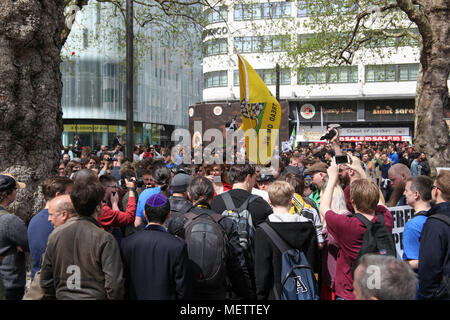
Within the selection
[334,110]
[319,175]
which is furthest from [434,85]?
[334,110]

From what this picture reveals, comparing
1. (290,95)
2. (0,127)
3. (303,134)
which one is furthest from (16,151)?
(290,95)

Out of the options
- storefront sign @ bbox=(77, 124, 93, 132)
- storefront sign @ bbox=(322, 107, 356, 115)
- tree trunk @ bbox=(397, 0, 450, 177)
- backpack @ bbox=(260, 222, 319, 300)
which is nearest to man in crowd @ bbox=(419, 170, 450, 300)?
backpack @ bbox=(260, 222, 319, 300)

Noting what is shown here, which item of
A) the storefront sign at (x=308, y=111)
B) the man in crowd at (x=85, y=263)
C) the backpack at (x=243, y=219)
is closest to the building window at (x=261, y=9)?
the backpack at (x=243, y=219)

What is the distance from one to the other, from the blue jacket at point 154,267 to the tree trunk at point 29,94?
3.56m

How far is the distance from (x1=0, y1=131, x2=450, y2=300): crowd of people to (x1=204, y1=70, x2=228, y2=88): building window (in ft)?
127

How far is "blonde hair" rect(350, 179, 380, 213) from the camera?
147 inches

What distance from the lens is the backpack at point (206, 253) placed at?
146 inches

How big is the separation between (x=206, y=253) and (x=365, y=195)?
4.82ft

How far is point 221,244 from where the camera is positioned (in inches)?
149

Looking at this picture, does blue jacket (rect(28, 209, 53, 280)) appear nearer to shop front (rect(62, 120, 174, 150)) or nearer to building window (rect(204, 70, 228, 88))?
shop front (rect(62, 120, 174, 150))

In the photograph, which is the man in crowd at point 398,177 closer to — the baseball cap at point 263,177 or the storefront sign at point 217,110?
the baseball cap at point 263,177

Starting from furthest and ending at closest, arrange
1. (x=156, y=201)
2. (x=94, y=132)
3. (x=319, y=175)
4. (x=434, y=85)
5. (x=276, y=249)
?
(x=94, y=132) → (x=434, y=85) → (x=319, y=175) → (x=276, y=249) → (x=156, y=201)

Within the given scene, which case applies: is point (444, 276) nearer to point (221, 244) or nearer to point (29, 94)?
point (221, 244)

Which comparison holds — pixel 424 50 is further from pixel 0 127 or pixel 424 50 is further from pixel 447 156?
pixel 0 127
